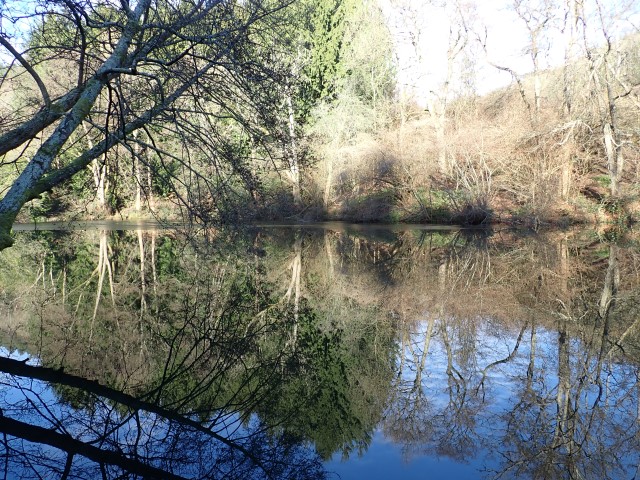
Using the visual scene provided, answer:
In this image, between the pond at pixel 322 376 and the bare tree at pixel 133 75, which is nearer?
the pond at pixel 322 376

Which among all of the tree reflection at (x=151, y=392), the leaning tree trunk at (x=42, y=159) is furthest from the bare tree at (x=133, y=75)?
the tree reflection at (x=151, y=392)

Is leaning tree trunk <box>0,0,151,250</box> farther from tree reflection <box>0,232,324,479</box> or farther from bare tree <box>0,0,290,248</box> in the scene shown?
tree reflection <box>0,232,324,479</box>

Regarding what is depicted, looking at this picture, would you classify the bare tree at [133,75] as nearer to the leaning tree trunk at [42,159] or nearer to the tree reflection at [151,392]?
the leaning tree trunk at [42,159]

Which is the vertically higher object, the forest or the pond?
the forest

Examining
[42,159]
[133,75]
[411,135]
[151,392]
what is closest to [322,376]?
[151,392]

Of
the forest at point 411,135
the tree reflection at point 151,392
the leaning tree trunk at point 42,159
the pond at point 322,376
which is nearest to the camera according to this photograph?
the tree reflection at point 151,392

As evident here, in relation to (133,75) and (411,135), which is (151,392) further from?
(411,135)

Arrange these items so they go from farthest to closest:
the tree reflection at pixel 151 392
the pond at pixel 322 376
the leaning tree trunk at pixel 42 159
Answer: the leaning tree trunk at pixel 42 159 < the pond at pixel 322 376 < the tree reflection at pixel 151 392

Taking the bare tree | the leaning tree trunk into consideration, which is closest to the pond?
the leaning tree trunk

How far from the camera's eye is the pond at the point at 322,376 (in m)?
3.31

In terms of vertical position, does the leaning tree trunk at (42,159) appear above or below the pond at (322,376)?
above

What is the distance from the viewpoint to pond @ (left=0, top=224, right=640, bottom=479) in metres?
3.31

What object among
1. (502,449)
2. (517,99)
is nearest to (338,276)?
(502,449)

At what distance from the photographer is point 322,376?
186 inches
